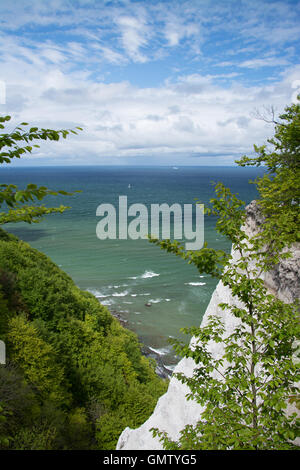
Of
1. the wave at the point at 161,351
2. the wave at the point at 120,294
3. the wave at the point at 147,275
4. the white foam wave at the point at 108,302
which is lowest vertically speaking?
the wave at the point at 161,351

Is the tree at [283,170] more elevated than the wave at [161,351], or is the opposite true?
the tree at [283,170]

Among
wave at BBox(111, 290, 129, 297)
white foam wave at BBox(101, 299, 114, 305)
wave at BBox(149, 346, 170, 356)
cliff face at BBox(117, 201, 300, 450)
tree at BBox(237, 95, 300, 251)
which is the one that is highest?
tree at BBox(237, 95, 300, 251)

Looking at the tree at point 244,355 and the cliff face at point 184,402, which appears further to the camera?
the cliff face at point 184,402

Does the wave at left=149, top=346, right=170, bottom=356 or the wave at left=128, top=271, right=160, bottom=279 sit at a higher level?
the wave at left=128, top=271, right=160, bottom=279

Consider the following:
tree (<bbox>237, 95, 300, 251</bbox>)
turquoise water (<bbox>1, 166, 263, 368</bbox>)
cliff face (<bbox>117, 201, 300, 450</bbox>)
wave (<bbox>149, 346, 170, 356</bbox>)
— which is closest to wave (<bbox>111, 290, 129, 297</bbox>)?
turquoise water (<bbox>1, 166, 263, 368</bbox>)

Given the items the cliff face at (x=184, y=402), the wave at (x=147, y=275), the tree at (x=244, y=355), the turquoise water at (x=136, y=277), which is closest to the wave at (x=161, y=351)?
the turquoise water at (x=136, y=277)

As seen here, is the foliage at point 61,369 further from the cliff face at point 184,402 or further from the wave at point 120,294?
the wave at point 120,294

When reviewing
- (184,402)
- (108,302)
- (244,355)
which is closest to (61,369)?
(184,402)

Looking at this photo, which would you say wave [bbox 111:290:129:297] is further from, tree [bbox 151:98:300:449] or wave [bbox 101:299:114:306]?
tree [bbox 151:98:300:449]

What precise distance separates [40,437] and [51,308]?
9.71 m

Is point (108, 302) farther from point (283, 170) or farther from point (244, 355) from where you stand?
point (244, 355)

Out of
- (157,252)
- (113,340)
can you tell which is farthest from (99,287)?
(113,340)

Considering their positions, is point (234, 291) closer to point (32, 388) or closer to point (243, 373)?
point (243, 373)

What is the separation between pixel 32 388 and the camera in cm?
1764
